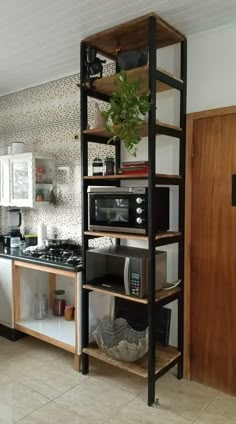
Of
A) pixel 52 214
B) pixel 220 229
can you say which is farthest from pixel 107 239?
pixel 220 229

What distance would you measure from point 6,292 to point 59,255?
2.15 ft

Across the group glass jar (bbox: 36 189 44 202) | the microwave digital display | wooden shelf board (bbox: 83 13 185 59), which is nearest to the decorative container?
the microwave digital display

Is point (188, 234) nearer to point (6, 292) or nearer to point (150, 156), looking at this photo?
point (150, 156)

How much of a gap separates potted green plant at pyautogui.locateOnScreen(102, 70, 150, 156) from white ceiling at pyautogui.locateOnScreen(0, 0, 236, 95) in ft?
1.32

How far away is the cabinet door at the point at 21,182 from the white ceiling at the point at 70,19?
0.94 metres

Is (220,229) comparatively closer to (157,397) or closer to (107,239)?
(107,239)

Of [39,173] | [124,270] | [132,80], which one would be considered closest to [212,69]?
[132,80]

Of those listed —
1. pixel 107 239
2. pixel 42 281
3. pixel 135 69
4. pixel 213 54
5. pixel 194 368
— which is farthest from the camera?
pixel 42 281

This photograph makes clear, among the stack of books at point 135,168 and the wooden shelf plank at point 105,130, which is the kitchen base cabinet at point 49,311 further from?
the wooden shelf plank at point 105,130

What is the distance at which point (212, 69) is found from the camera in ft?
7.38

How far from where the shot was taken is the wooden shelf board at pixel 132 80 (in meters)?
2.11

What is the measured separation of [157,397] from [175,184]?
146cm

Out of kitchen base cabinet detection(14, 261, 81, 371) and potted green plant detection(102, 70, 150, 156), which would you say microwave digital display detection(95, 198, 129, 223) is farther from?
kitchen base cabinet detection(14, 261, 81, 371)

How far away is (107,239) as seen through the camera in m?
2.87
